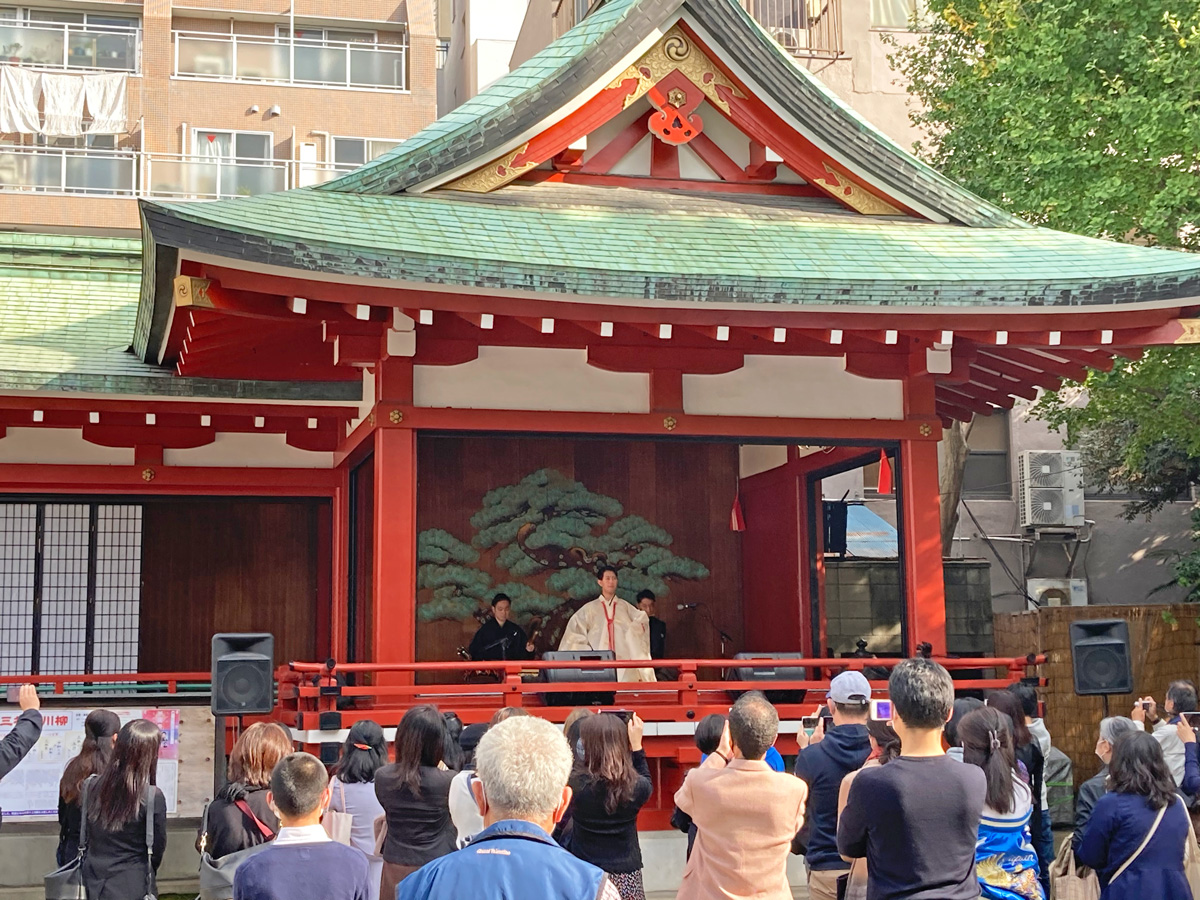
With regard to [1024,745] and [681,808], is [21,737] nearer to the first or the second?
[681,808]

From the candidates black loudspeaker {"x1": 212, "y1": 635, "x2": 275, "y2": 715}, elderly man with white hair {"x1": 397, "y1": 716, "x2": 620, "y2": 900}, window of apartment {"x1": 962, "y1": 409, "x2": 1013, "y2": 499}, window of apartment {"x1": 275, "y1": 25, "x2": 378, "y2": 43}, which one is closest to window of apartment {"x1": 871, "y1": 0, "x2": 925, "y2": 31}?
window of apartment {"x1": 962, "y1": 409, "x2": 1013, "y2": 499}

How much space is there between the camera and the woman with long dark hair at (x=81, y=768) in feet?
23.7

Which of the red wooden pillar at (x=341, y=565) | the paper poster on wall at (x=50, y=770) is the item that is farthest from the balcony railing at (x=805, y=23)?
the paper poster on wall at (x=50, y=770)

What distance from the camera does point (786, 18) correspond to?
1027 inches

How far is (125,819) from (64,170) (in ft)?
83.4

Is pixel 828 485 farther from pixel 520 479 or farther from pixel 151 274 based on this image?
pixel 151 274

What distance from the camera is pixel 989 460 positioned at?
78.5 ft

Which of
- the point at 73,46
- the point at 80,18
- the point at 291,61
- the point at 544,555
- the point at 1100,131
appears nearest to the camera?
the point at 544,555

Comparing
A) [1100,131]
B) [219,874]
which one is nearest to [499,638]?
[219,874]

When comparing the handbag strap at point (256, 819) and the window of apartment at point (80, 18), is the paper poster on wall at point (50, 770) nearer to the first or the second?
the handbag strap at point (256, 819)

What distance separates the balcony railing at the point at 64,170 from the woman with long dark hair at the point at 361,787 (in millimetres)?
24629

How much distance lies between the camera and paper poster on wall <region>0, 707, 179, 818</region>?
10.9 m

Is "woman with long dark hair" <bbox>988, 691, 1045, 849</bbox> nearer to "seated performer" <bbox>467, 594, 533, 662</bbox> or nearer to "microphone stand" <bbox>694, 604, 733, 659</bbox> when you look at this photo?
"seated performer" <bbox>467, 594, 533, 662</bbox>

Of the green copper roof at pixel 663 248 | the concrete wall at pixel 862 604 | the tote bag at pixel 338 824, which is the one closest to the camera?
the tote bag at pixel 338 824
